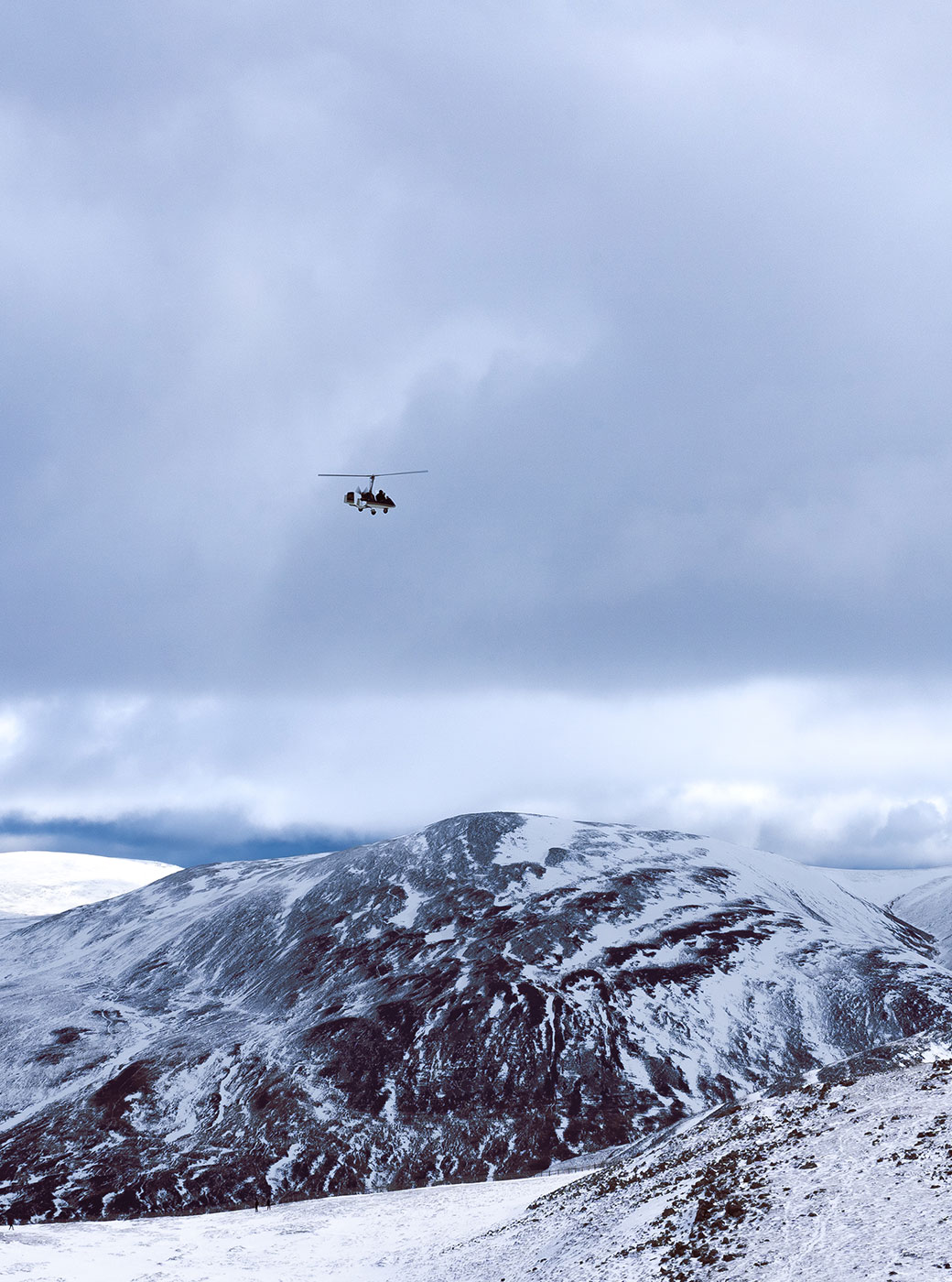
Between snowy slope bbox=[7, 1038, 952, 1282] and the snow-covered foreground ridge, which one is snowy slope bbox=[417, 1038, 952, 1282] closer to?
snowy slope bbox=[7, 1038, 952, 1282]

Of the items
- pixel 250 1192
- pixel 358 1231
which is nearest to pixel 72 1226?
pixel 358 1231

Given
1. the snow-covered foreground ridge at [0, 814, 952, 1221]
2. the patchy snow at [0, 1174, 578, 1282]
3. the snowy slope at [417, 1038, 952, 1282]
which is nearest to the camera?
the snowy slope at [417, 1038, 952, 1282]

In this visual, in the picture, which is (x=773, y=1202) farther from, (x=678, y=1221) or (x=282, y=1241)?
(x=282, y=1241)

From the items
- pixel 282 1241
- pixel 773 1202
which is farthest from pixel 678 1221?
pixel 282 1241

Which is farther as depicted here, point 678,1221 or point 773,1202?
point 678,1221

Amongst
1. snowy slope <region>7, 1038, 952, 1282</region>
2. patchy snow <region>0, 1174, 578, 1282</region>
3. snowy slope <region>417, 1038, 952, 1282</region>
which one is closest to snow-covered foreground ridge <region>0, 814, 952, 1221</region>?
patchy snow <region>0, 1174, 578, 1282</region>

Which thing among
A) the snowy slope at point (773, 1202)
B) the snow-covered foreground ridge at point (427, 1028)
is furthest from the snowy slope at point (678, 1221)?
the snow-covered foreground ridge at point (427, 1028)

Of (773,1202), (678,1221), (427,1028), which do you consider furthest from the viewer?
(427,1028)
